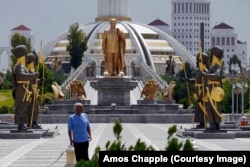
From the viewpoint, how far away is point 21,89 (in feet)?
98.5

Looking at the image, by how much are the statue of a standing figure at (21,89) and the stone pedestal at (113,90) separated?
755 inches

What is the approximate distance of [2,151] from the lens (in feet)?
78.6

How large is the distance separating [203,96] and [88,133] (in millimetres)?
13040

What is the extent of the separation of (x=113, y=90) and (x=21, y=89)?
2007cm

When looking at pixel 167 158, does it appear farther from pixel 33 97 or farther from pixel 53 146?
pixel 33 97

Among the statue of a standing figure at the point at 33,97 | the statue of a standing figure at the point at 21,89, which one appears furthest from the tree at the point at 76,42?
the statue of a standing figure at the point at 21,89

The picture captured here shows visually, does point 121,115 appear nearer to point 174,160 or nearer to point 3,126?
point 3,126

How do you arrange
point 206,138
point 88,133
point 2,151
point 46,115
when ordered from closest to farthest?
point 88,133 → point 2,151 → point 206,138 → point 46,115

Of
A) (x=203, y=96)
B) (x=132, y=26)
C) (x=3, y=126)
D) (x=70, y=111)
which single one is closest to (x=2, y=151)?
(x=203, y=96)

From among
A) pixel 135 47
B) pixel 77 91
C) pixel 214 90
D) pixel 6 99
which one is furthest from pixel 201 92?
pixel 135 47

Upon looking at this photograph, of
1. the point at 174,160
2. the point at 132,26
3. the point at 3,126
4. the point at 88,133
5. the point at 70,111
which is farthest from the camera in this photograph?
the point at 132,26

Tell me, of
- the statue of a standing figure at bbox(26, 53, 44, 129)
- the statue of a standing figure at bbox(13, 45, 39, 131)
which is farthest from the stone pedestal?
the statue of a standing figure at bbox(13, 45, 39, 131)

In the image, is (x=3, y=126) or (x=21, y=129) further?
(x=3, y=126)

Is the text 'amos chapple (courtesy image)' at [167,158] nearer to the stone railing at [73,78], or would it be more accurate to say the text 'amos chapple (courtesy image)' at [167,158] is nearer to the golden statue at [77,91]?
the golden statue at [77,91]
